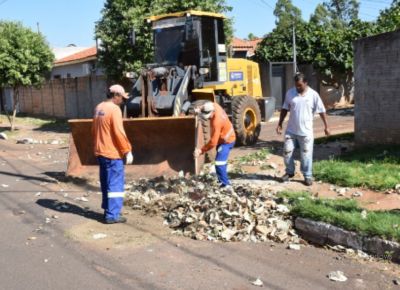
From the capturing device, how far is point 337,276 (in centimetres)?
524

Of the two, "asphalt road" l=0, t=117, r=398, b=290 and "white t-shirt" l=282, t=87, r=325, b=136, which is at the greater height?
"white t-shirt" l=282, t=87, r=325, b=136

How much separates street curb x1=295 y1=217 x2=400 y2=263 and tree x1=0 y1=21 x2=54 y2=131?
17.2m

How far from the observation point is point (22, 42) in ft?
70.7

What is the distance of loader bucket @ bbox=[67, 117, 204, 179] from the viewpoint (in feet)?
31.7

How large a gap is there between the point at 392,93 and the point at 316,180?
2837mm

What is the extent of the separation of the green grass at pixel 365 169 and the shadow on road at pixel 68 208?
351 centimetres

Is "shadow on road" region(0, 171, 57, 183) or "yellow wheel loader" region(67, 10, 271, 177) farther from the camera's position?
"shadow on road" region(0, 171, 57, 183)

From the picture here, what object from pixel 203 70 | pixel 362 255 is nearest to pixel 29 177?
pixel 203 70

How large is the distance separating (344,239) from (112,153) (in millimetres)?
3101

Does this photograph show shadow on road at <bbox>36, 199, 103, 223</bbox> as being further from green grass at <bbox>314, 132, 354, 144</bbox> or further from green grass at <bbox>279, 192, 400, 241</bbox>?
green grass at <bbox>314, 132, 354, 144</bbox>

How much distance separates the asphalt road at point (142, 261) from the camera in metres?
5.13

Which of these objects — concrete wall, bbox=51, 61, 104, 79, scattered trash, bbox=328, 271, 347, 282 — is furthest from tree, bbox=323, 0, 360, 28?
scattered trash, bbox=328, 271, 347, 282

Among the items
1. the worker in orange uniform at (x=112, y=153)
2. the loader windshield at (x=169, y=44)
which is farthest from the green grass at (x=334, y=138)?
the worker in orange uniform at (x=112, y=153)

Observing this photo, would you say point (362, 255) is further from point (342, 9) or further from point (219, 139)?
point (342, 9)
